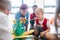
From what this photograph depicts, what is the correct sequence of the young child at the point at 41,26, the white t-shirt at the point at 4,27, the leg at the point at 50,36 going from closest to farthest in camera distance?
the white t-shirt at the point at 4,27
the leg at the point at 50,36
the young child at the point at 41,26

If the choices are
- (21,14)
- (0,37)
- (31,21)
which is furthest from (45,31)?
(0,37)

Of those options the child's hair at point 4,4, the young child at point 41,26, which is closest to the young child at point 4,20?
the child's hair at point 4,4

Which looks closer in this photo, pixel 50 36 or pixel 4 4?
pixel 4 4

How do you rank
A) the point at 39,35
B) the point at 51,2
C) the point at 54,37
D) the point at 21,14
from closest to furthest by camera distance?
the point at 54,37 < the point at 39,35 < the point at 21,14 < the point at 51,2

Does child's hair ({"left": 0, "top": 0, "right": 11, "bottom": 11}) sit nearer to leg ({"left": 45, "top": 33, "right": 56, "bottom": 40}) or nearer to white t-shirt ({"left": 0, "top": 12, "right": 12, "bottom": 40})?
white t-shirt ({"left": 0, "top": 12, "right": 12, "bottom": 40})

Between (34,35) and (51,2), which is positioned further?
(51,2)

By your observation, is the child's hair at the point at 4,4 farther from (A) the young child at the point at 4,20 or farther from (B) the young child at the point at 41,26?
(B) the young child at the point at 41,26

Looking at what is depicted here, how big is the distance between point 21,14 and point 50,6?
192cm

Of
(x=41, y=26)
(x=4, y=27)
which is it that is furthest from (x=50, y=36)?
(x=4, y=27)

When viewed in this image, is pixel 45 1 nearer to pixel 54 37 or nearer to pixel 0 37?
pixel 54 37

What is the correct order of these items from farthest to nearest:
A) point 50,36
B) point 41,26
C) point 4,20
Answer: point 41,26
point 50,36
point 4,20

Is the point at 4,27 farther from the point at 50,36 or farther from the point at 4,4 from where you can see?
the point at 50,36

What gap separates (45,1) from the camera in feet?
18.5

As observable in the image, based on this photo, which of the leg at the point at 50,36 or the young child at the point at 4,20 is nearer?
the young child at the point at 4,20
